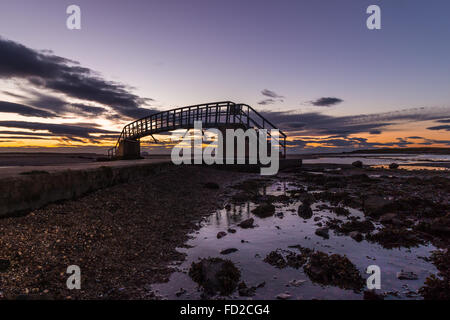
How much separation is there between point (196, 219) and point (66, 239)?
16.0 feet

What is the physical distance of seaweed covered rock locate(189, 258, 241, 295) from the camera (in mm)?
4539

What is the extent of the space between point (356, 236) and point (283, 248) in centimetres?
271

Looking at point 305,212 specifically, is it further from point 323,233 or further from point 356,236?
point 356,236

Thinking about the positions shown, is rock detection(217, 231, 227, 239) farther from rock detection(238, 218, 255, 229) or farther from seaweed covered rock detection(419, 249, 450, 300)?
seaweed covered rock detection(419, 249, 450, 300)

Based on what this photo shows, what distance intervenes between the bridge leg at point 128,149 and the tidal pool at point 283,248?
27428 mm

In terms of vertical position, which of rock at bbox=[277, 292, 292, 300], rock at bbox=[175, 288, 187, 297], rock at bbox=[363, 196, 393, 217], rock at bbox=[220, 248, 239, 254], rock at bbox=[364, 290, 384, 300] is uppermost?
rock at bbox=[363, 196, 393, 217]

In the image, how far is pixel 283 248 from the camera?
6711 millimetres

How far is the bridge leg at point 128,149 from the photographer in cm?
3335

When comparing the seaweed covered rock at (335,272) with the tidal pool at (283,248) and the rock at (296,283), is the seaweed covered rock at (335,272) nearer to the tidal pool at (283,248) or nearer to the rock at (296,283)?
the tidal pool at (283,248)

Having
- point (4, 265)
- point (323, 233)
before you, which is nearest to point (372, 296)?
point (323, 233)

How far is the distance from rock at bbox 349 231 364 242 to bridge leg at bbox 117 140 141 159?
31721 mm

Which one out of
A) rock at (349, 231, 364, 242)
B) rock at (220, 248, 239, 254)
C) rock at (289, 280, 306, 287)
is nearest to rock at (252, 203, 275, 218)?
rock at (349, 231, 364, 242)

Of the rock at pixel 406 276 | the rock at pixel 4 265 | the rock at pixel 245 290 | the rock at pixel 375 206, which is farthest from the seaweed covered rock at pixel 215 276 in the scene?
the rock at pixel 375 206
